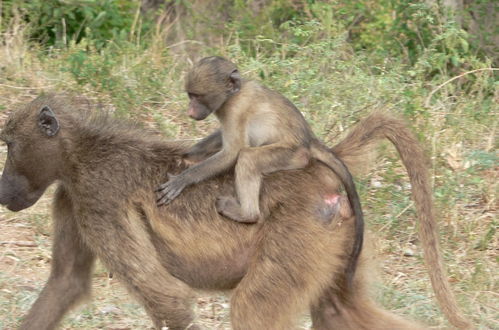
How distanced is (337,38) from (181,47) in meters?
1.97

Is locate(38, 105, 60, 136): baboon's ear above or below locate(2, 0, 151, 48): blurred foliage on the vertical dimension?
above

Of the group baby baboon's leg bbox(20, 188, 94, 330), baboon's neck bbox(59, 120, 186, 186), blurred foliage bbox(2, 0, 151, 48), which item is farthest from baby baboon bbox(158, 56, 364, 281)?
blurred foliage bbox(2, 0, 151, 48)

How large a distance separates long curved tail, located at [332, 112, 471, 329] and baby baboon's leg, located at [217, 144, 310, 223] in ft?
0.92

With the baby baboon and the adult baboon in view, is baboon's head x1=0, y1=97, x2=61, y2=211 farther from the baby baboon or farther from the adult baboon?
the baby baboon

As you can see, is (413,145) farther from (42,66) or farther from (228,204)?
(42,66)

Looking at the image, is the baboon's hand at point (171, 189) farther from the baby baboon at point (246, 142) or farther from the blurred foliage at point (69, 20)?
the blurred foliage at point (69, 20)

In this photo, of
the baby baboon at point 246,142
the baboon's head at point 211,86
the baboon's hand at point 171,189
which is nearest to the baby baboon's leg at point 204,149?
the baby baboon at point 246,142

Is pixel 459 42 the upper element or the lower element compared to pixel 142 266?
lower

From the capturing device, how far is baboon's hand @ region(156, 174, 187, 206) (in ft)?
14.1

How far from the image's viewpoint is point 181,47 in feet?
28.5

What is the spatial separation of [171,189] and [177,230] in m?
0.18

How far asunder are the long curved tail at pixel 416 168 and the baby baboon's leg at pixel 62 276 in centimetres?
123

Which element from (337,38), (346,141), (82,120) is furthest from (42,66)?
(346,141)

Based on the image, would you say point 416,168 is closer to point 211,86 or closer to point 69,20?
point 211,86
